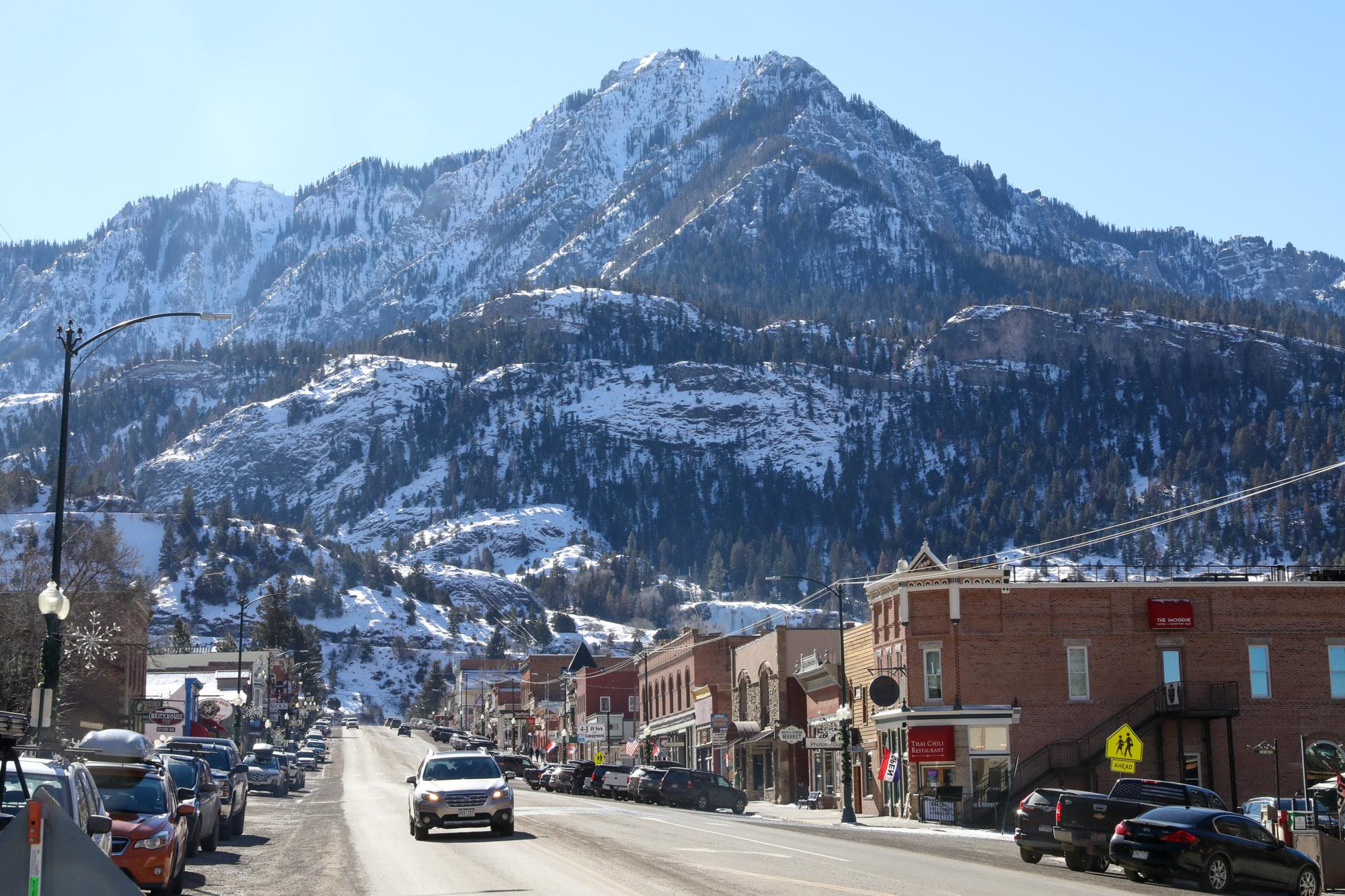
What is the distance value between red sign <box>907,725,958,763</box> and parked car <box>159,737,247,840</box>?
83.2 ft

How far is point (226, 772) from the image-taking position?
35875 millimetres

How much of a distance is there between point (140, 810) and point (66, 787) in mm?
6496

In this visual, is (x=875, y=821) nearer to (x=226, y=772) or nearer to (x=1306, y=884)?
(x=226, y=772)

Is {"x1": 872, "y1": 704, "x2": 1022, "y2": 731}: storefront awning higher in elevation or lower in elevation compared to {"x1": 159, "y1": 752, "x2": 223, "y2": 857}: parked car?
higher

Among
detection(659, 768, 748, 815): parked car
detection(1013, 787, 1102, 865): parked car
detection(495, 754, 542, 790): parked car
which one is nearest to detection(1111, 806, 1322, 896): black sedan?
detection(1013, 787, 1102, 865): parked car

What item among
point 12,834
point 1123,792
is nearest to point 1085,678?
point 1123,792

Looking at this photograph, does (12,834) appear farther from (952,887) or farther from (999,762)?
(999,762)

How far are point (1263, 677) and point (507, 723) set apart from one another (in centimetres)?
13734

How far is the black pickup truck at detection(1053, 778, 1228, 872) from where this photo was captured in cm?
3026

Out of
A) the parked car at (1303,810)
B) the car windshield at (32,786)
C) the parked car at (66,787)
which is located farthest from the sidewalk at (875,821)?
the car windshield at (32,786)

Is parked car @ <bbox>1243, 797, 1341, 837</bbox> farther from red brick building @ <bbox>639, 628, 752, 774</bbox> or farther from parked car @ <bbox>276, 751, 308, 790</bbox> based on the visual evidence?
red brick building @ <bbox>639, 628, 752, 774</bbox>

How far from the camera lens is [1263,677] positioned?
187ft

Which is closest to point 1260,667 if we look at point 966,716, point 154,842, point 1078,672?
point 1078,672

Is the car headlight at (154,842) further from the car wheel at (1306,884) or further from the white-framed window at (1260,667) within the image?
the white-framed window at (1260,667)
